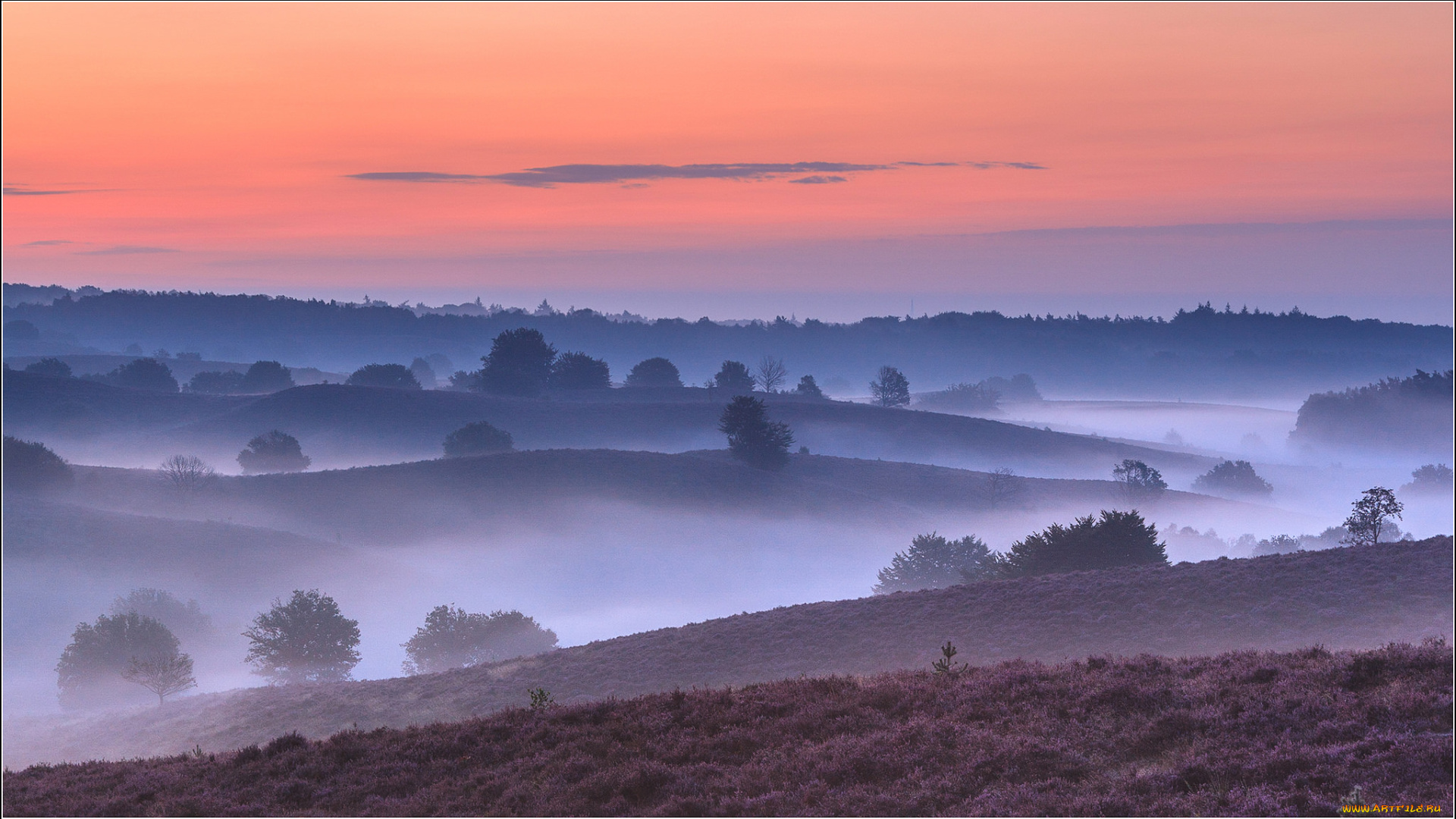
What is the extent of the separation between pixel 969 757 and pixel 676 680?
2276 centimetres

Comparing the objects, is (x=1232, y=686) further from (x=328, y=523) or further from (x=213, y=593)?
(x=328, y=523)

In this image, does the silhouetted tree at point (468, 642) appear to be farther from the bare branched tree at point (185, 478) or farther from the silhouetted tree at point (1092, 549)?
the bare branched tree at point (185, 478)

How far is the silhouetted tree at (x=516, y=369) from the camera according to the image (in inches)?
7594

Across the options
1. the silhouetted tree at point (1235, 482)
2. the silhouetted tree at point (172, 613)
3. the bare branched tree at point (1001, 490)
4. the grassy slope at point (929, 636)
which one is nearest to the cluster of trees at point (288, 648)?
the silhouetted tree at point (172, 613)

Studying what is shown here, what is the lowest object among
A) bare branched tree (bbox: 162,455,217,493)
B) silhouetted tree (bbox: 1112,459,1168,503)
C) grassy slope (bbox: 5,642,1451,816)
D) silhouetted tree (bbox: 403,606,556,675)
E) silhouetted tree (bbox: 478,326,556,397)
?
grassy slope (bbox: 5,642,1451,816)

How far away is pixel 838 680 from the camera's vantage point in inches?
750

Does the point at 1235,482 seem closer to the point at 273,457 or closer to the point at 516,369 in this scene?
the point at 516,369

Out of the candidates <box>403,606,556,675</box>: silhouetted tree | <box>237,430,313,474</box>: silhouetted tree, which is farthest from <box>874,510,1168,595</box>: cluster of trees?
<box>237,430,313,474</box>: silhouetted tree

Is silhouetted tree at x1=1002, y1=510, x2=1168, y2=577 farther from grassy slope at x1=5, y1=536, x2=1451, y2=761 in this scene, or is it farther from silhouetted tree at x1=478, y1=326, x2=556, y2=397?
silhouetted tree at x1=478, y1=326, x2=556, y2=397

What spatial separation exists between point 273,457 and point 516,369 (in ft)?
220

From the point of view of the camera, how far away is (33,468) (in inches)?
4080

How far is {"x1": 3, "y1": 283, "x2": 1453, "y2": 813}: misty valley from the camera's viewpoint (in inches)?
601

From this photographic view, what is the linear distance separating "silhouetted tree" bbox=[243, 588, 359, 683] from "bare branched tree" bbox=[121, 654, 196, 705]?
15.2 feet

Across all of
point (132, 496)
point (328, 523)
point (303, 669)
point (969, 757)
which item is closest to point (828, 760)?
point (969, 757)
